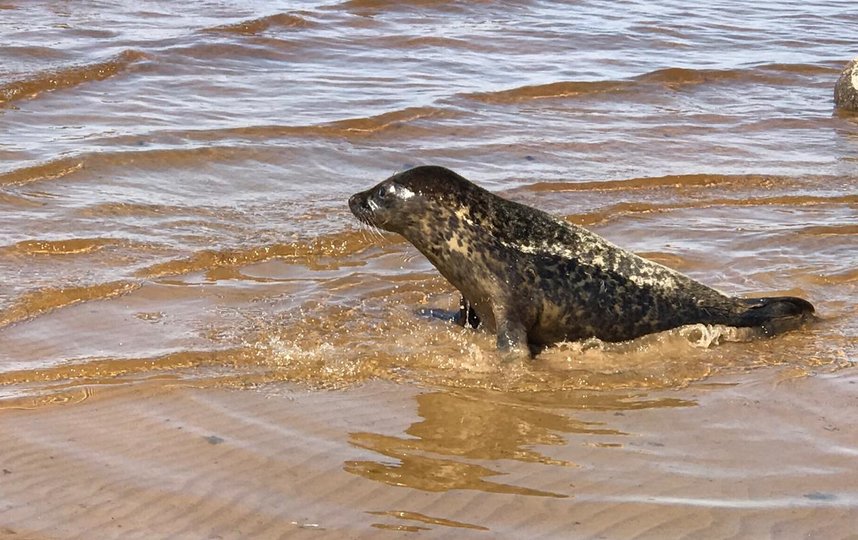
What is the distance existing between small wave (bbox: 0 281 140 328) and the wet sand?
135cm

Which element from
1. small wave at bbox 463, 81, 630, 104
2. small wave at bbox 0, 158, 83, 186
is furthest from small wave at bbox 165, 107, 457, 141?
small wave at bbox 0, 158, 83, 186

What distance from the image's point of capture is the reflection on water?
4832mm

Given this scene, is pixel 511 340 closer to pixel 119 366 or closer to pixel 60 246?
pixel 119 366

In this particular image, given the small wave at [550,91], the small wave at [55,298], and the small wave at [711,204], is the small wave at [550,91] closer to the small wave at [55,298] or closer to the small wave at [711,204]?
the small wave at [711,204]

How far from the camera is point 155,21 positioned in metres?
17.0

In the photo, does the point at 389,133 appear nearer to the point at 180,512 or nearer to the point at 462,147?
the point at 462,147

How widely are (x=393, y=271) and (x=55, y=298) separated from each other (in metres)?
2.12

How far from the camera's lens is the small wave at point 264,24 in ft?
54.9

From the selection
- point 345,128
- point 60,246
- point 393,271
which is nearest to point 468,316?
point 393,271

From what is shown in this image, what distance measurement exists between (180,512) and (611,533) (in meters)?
1.49

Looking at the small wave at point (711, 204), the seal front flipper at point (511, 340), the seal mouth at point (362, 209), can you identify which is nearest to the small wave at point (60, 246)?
the seal mouth at point (362, 209)

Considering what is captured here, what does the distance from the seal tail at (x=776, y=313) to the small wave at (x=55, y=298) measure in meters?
3.42

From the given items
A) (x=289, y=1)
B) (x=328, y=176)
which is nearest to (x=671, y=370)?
(x=328, y=176)

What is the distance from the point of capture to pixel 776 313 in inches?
270
